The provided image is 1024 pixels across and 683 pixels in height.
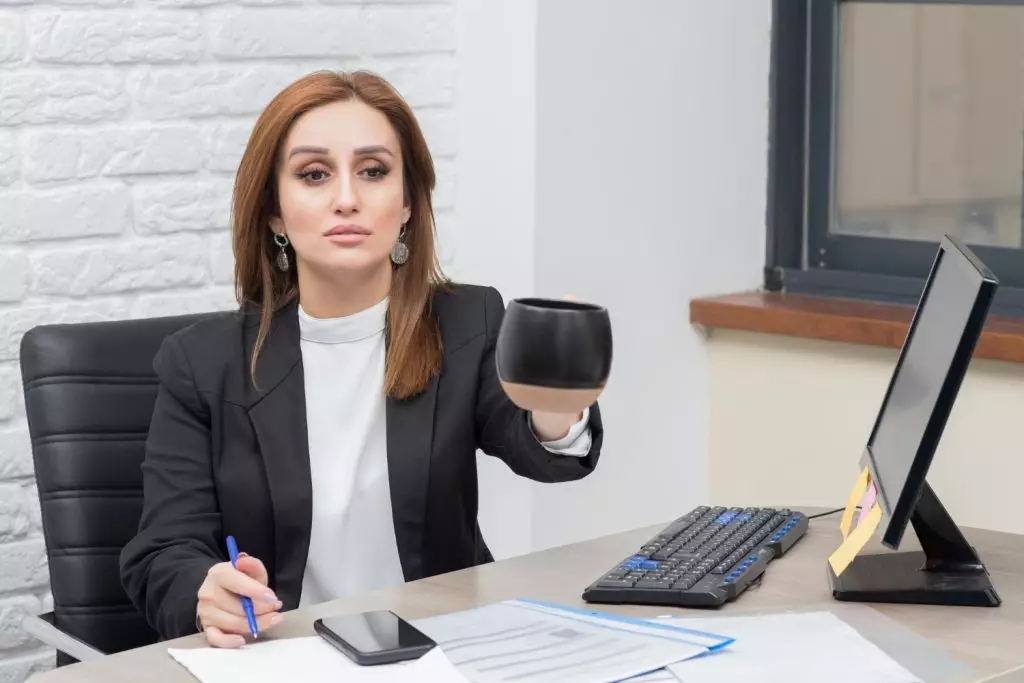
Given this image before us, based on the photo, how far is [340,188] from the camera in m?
1.81

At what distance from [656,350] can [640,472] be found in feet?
0.74

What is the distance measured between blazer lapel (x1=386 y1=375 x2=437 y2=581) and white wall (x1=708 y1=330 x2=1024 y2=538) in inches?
43.7

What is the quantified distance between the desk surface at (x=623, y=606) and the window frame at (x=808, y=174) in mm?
1191

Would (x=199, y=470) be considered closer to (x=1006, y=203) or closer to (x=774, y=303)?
(x=774, y=303)

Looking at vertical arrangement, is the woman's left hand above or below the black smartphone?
above

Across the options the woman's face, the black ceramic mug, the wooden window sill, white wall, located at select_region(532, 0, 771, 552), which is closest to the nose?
the woman's face

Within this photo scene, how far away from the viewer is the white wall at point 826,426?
256cm

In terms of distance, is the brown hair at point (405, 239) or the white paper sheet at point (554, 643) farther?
the brown hair at point (405, 239)

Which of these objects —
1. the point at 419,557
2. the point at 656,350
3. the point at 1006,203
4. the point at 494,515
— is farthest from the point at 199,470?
the point at 1006,203

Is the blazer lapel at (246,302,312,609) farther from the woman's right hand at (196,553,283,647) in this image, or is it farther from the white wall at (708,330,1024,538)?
the white wall at (708,330,1024,538)

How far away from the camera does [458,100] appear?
2723mm

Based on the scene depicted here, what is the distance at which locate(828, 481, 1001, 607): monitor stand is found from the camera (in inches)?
59.9

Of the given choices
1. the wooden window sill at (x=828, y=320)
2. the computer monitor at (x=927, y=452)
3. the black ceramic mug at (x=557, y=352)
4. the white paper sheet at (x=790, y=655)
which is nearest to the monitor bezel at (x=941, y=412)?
the computer monitor at (x=927, y=452)

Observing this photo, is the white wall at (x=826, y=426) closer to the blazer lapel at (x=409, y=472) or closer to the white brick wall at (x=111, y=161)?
the white brick wall at (x=111, y=161)
